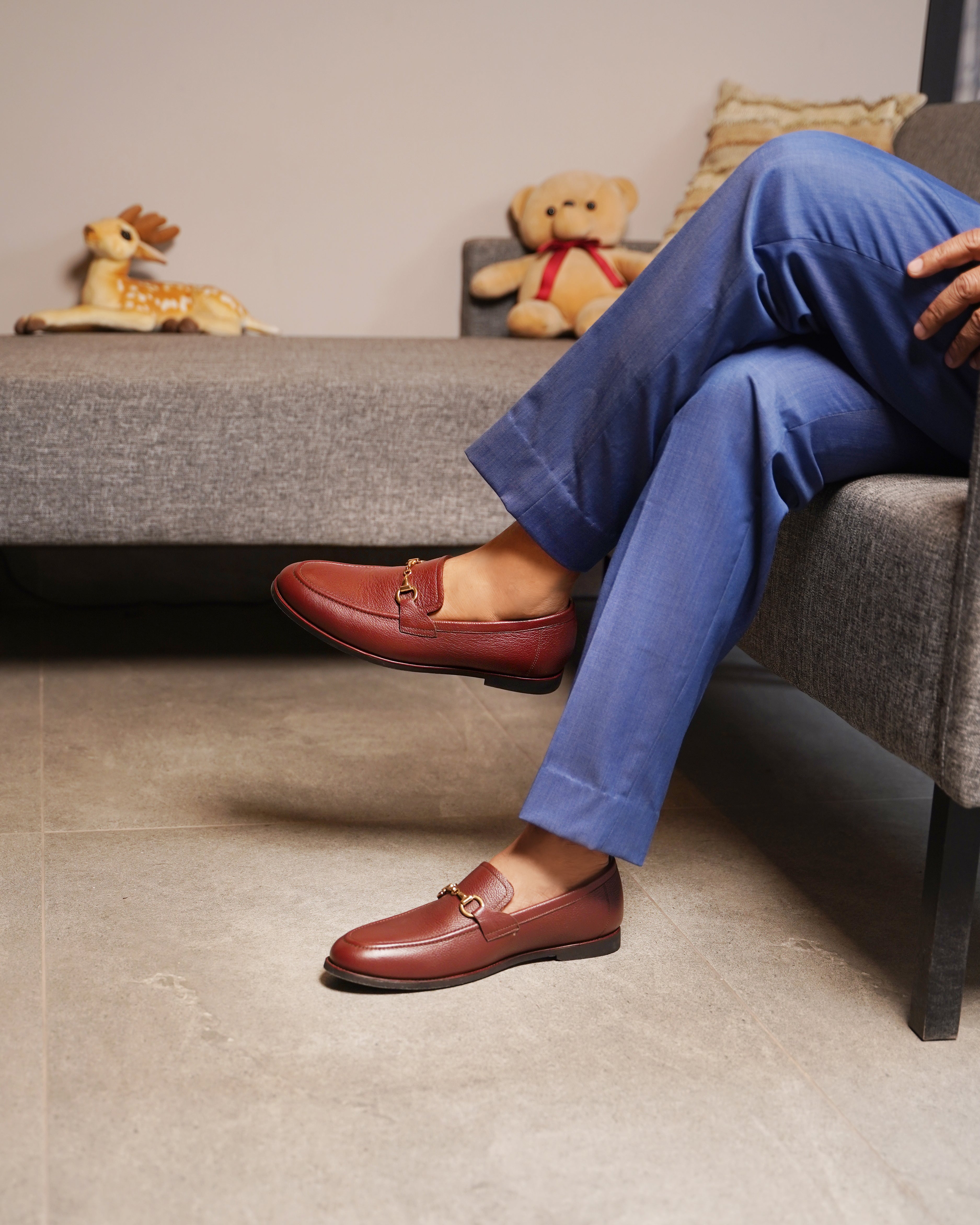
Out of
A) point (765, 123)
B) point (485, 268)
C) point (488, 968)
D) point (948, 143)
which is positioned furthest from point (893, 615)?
point (765, 123)

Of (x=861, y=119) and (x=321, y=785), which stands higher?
(x=861, y=119)

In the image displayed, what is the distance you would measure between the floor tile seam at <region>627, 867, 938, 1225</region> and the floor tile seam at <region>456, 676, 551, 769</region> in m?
0.31

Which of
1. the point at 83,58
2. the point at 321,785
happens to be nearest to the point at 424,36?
the point at 83,58

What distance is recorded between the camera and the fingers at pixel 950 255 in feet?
2.65

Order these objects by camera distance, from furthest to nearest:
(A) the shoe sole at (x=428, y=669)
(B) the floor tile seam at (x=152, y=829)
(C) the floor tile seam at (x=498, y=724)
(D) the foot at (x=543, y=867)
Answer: (C) the floor tile seam at (x=498, y=724)
(B) the floor tile seam at (x=152, y=829)
(A) the shoe sole at (x=428, y=669)
(D) the foot at (x=543, y=867)

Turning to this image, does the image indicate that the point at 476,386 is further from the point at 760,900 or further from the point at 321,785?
the point at 760,900

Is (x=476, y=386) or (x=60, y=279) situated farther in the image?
(x=60, y=279)

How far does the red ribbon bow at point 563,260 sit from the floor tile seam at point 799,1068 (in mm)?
1293

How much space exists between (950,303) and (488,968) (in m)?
0.60

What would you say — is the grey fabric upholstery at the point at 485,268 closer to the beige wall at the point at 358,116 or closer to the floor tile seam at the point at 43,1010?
the beige wall at the point at 358,116

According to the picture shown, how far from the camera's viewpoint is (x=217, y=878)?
1.03 metres

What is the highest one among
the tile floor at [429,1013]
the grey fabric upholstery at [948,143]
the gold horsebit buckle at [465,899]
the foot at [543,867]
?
the grey fabric upholstery at [948,143]

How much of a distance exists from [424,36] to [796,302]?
5.11ft

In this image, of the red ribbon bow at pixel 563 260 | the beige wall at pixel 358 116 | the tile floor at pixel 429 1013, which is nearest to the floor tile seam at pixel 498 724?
the tile floor at pixel 429 1013
